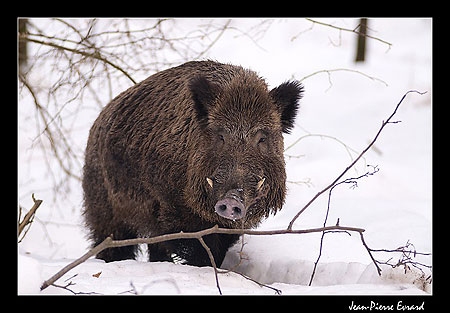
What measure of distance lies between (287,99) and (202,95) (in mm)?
674

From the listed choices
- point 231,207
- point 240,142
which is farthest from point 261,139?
point 231,207

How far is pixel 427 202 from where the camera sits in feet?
29.7

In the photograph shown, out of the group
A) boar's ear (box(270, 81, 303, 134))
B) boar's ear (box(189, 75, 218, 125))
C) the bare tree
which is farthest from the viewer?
the bare tree

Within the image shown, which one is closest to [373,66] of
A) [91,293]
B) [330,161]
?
[330,161]

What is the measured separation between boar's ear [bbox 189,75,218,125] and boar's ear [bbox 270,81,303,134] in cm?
48

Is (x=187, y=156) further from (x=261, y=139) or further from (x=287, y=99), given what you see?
(x=287, y=99)

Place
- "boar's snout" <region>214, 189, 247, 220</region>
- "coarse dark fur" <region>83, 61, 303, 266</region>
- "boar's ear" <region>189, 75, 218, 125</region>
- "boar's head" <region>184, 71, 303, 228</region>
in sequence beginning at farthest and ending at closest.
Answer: "boar's ear" <region>189, 75, 218, 125</region>
"coarse dark fur" <region>83, 61, 303, 266</region>
"boar's head" <region>184, 71, 303, 228</region>
"boar's snout" <region>214, 189, 247, 220</region>

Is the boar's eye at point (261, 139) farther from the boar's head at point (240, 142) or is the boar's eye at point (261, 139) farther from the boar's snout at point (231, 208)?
the boar's snout at point (231, 208)

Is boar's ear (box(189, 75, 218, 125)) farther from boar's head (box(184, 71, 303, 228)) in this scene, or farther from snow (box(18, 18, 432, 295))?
snow (box(18, 18, 432, 295))

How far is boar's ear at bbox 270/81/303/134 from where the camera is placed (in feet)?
16.0

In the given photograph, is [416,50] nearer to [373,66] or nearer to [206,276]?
[373,66]

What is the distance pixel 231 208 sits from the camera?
3955mm

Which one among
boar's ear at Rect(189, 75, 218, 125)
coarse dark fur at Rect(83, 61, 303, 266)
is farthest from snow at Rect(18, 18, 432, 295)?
boar's ear at Rect(189, 75, 218, 125)

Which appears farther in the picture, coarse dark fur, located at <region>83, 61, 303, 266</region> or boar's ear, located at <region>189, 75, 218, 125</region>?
boar's ear, located at <region>189, 75, 218, 125</region>
